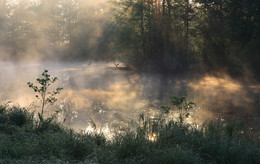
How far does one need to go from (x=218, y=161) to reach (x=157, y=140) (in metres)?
1.11

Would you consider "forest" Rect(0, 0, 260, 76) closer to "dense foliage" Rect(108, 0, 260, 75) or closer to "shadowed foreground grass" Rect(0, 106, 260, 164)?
"dense foliage" Rect(108, 0, 260, 75)

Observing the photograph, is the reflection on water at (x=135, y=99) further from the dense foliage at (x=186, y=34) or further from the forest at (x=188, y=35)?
the dense foliage at (x=186, y=34)

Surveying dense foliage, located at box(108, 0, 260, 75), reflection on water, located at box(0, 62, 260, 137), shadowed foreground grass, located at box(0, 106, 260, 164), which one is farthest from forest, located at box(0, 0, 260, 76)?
shadowed foreground grass, located at box(0, 106, 260, 164)

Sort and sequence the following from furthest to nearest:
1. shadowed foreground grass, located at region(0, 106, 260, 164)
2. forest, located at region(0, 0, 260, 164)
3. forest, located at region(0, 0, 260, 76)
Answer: forest, located at region(0, 0, 260, 76) < forest, located at region(0, 0, 260, 164) < shadowed foreground grass, located at region(0, 106, 260, 164)

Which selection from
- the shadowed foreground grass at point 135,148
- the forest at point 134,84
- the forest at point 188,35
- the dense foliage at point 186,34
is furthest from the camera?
the dense foliage at point 186,34

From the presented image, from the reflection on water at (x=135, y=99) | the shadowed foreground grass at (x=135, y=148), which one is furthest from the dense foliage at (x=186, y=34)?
the shadowed foreground grass at (x=135, y=148)

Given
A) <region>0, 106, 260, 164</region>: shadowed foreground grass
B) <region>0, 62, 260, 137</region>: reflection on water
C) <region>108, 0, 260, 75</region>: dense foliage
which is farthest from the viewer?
<region>108, 0, 260, 75</region>: dense foliage

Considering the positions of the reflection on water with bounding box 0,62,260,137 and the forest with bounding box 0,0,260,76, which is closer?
the reflection on water with bounding box 0,62,260,137

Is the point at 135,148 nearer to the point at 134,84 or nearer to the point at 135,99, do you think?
the point at 135,99

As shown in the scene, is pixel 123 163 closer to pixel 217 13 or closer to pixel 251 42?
pixel 251 42

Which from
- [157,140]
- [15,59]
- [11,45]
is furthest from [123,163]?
[11,45]

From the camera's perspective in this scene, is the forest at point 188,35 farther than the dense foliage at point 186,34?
No

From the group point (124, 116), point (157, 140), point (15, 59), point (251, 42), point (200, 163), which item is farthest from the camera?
point (15, 59)

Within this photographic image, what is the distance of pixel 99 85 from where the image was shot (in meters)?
16.3
